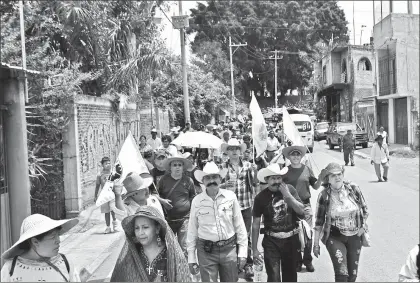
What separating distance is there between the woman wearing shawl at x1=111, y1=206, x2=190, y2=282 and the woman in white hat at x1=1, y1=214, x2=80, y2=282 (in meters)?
0.38

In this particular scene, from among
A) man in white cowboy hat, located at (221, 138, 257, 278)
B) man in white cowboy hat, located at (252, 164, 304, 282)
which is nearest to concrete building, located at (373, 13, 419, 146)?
man in white cowboy hat, located at (221, 138, 257, 278)

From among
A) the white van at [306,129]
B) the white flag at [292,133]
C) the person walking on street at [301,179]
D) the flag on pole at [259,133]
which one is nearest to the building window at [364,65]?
the white van at [306,129]

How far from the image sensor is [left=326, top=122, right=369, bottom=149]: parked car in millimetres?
31469

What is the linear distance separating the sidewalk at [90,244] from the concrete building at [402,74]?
21927 mm

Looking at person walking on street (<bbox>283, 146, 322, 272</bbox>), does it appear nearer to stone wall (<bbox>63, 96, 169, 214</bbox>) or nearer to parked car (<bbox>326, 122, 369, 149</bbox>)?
stone wall (<bbox>63, 96, 169, 214</bbox>)

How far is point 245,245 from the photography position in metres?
5.34

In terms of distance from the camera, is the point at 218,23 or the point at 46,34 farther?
the point at 218,23

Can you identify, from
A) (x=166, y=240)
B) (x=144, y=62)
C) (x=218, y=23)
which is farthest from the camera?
(x=218, y=23)

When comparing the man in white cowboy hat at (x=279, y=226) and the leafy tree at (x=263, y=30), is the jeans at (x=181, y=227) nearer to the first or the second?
the man in white cowboy hat at (x=279, y=226)

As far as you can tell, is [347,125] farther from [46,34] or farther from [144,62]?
[46,34]

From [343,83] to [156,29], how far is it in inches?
1183

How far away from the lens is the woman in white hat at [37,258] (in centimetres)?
328

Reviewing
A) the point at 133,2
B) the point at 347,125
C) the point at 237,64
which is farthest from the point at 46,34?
the point at 237,64

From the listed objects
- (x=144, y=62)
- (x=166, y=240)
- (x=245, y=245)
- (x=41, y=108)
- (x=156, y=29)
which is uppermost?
(x=156, y=29)
